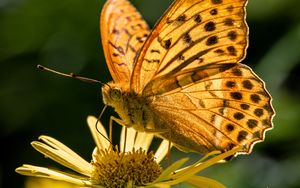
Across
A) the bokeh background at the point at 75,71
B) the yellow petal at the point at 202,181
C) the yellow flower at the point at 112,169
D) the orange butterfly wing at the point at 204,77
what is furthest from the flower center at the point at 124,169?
the bokeh background at the point at 75,71

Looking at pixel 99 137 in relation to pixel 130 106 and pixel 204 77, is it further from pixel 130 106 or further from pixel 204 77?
pixel 204 77

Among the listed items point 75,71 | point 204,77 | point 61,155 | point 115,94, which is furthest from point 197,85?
point 75,71

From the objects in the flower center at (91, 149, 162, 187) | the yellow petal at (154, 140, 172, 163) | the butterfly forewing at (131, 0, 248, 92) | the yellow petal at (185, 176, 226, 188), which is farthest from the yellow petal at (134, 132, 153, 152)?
the yellow petal at (185, 176, 226, 188)

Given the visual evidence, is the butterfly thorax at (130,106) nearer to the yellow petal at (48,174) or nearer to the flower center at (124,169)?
the flower center at (124,169)

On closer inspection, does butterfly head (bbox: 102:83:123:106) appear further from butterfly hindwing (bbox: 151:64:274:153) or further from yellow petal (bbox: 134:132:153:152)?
yellow petal (bbox: 134:132:153:152)

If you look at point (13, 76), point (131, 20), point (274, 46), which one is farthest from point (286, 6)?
point (13, 76)

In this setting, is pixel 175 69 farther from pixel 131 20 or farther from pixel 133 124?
pixel 131 20
